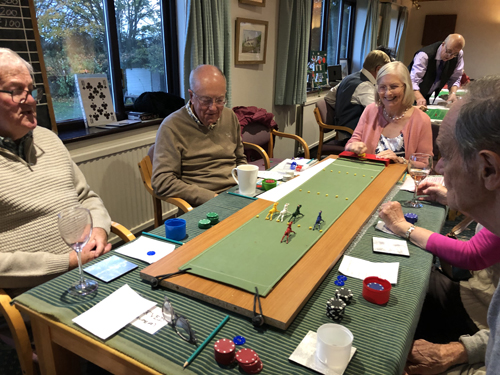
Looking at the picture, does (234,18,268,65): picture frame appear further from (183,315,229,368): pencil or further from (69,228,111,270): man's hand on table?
(183,315,229,368): pencil

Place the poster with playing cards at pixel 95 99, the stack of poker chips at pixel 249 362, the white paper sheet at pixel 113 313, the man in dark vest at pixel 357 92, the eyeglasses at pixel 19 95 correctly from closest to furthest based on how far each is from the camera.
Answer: the stack of poker chips at pixel 249 362 → the white paper sheet at pixel 113 313 → the eyeglasses at pixel 19 95 → the poster with playing cards at pixel 95 99 → the man in dark vest at pixel 357 92

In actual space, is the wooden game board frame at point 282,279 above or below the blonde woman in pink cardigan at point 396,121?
below

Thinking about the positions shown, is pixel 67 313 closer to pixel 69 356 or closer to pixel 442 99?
pixel 69 356

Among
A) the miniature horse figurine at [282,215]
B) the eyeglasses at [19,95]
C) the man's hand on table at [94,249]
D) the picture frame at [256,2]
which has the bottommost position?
the man's hand on table at [94,249]

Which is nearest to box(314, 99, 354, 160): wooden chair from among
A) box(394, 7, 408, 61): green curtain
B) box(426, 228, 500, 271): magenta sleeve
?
box(426, 228, 500, 271): magenta sleeve

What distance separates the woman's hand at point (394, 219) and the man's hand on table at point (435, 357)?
0.38 meters

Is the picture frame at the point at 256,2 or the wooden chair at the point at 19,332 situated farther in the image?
the picture frame at the point at 256,2

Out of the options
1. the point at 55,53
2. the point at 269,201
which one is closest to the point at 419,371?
the point at 269,201

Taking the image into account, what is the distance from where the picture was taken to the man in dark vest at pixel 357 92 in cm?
362

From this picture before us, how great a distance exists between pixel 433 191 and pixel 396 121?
0.93 m

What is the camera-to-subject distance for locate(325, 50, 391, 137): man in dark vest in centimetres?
362

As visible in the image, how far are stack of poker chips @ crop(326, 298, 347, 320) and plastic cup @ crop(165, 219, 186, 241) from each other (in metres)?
0.59

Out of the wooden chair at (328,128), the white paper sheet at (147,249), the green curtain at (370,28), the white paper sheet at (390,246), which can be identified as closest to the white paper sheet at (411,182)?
the white paper sheet at (390,246)

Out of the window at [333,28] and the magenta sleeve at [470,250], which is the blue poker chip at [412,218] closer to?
the magenta sleeve at [470,250]
